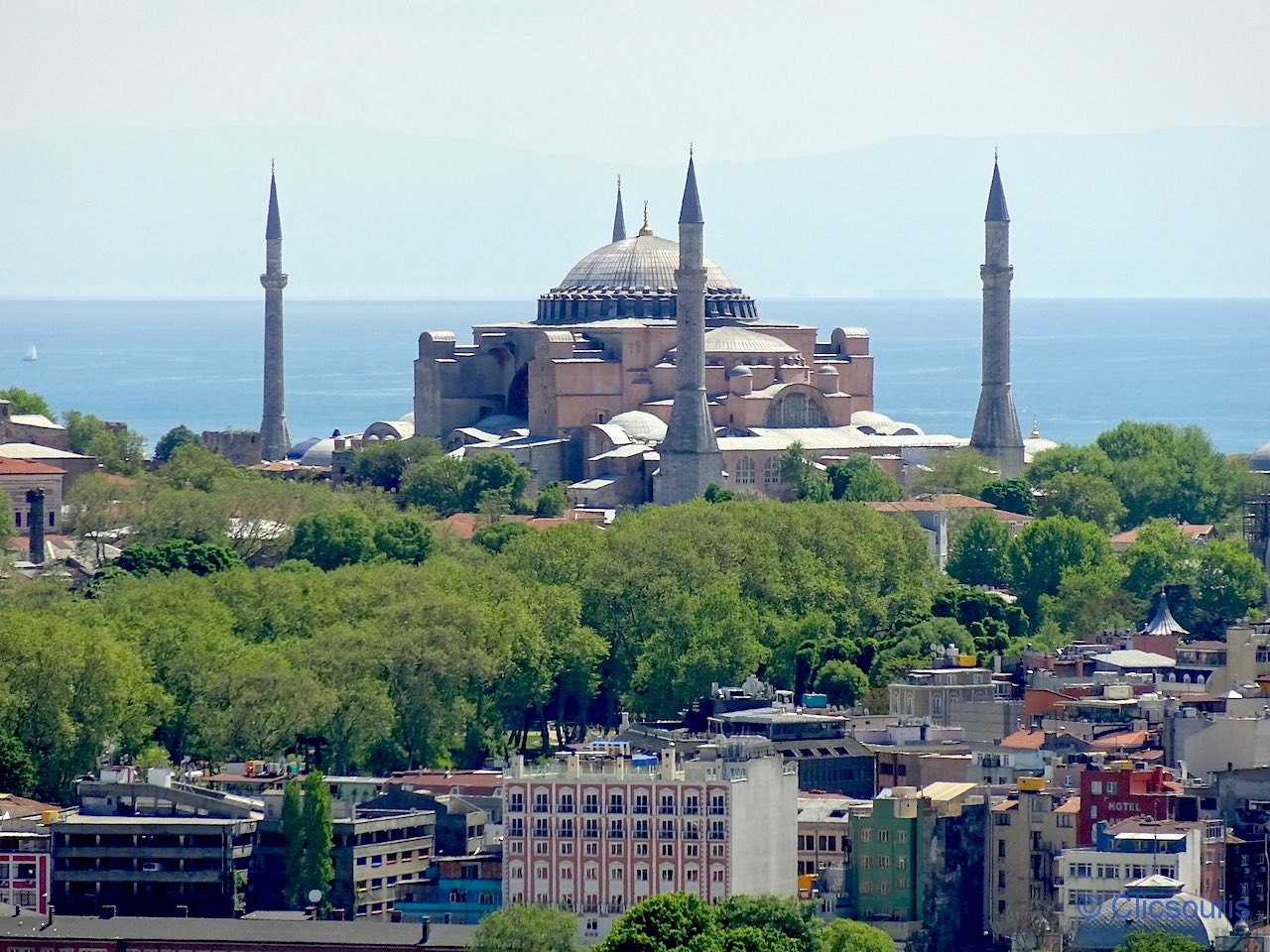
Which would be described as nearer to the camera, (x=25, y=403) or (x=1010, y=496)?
(x=1010, y=496)

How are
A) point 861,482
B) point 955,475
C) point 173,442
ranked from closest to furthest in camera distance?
point 861,482, point 955,475, point 173,442

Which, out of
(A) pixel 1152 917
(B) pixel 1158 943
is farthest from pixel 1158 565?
(B) pixel 1158 943

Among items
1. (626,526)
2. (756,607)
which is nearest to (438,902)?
(756,607)

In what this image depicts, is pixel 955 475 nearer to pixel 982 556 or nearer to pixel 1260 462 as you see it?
pixel 982 556

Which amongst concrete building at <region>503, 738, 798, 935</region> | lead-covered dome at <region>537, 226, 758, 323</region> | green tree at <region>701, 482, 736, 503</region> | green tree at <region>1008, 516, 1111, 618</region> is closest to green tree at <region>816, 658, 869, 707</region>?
concrete building at <region>503, 738, 798, 935</region>

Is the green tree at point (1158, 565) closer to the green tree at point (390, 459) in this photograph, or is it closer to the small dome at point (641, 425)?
the small dome at point (641, 425)

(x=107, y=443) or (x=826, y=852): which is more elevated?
(x=107, y=443)
